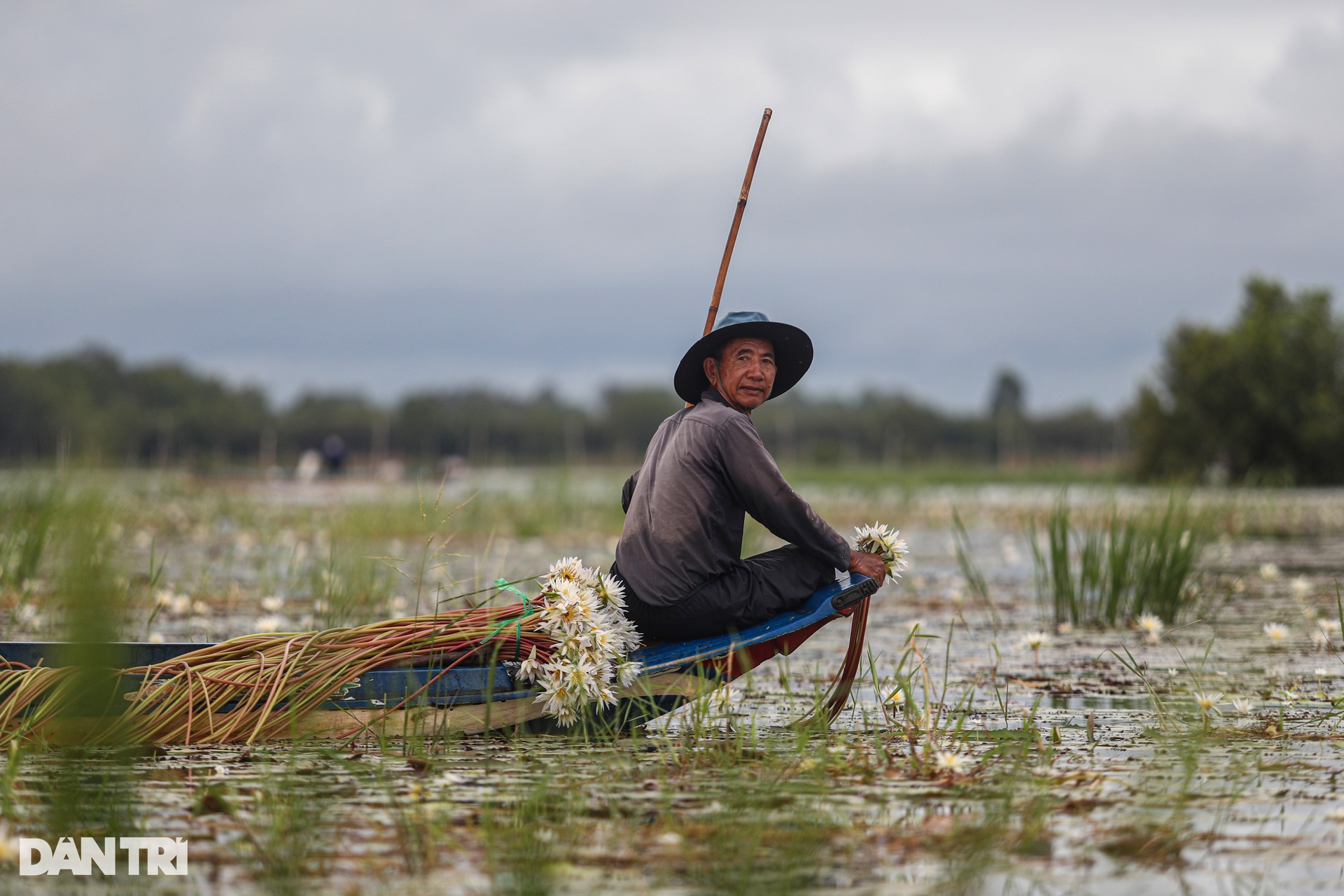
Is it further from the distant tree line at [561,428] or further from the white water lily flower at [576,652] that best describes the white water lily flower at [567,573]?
the distant tree line at [561,428]

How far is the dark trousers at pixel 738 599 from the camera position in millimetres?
4758

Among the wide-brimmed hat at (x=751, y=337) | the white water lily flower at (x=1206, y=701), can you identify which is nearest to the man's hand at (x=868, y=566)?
the wide-brimmed hat at (x=751, y=337)

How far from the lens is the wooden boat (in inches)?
180

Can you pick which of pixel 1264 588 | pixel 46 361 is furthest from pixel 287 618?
pixel 46 361

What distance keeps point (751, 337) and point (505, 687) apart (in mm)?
1573

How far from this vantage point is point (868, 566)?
4.84 metres

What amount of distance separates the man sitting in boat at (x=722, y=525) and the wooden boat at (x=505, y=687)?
9cm

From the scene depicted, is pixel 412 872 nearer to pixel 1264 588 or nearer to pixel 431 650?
pixel 431 650

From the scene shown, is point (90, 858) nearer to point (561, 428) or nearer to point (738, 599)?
point (738, 599)

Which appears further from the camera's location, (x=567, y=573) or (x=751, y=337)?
(x=751, y=337)

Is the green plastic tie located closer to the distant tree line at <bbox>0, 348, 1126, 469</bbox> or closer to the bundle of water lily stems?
the bundle of water lily stems

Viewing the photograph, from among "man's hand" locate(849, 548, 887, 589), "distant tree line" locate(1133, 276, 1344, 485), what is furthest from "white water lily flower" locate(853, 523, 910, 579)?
"distant tree line" locate(1133, 276, 1344, 485)

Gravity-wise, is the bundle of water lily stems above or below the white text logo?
above

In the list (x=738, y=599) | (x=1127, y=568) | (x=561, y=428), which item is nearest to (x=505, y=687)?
(x=738, y=599)
